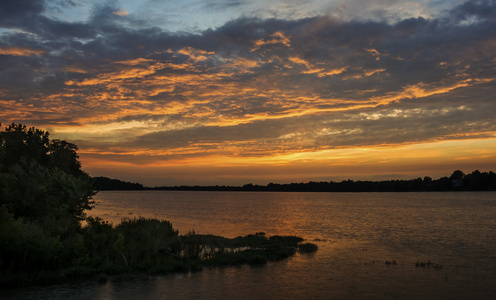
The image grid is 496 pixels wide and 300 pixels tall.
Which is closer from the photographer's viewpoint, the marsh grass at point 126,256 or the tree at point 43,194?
the marsh grass at point 126,256

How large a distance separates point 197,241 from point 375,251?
731 inches

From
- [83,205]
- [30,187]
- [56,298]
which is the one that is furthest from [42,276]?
[83,205]

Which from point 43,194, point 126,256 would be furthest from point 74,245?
point 43,194

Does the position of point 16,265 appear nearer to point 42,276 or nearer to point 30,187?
point 42,276

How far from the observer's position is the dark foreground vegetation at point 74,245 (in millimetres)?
24391

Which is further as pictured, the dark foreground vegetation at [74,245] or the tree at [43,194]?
the tree at [43,194]

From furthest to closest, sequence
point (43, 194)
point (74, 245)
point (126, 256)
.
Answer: point (43, 194) < point (126, 256) < point (74, 245)

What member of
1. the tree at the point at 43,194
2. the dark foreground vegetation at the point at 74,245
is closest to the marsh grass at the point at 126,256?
the dark foreground vegetation at the point at 74,245

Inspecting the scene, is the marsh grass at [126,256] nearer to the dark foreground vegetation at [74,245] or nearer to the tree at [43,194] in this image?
the dark foreground vegetation at [74,245]

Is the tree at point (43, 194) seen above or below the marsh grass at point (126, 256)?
above

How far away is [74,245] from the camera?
2684 centimetres

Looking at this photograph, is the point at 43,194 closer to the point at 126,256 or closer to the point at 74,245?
the point at 74,245

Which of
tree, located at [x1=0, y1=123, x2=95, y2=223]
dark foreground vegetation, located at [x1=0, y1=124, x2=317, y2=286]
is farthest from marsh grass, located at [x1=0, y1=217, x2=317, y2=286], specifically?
tree, located at [x1=0, y1=123, x2=95, y2=223]

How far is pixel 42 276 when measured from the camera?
2364 centimetres
